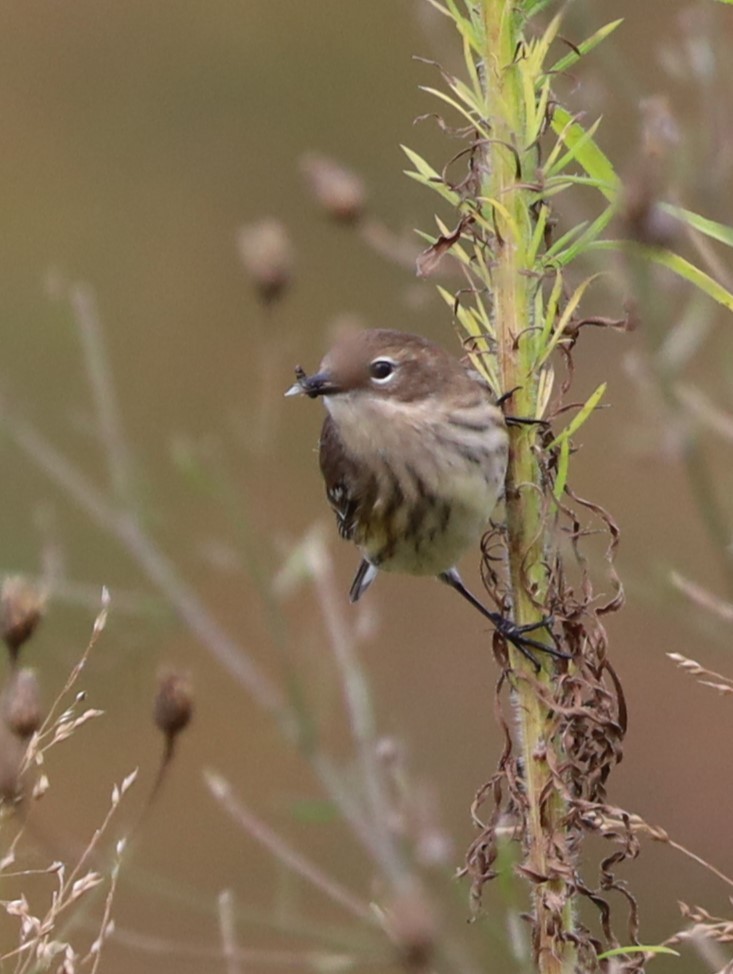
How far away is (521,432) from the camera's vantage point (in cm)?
202

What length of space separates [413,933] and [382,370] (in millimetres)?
1754

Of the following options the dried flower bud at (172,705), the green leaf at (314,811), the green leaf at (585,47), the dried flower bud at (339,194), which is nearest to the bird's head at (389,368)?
the dried flower bud at (339,194)

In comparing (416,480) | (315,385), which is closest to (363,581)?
(416,480)

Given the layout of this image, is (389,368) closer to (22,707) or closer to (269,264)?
(269,264)

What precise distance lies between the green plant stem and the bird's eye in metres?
1.18

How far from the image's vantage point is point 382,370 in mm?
3209

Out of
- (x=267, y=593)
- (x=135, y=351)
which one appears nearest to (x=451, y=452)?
(x=267, y=593)

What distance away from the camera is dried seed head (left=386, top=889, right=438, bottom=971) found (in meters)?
1.57

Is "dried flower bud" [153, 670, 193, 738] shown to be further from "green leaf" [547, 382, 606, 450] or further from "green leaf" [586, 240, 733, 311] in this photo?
"green leaf" [586, 240, 733, 311]

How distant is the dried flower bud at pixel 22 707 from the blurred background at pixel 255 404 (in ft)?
4.05

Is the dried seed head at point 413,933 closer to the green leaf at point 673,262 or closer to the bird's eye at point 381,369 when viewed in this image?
the green leaf at point 673,262

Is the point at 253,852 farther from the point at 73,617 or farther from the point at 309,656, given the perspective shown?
the point at 309,656

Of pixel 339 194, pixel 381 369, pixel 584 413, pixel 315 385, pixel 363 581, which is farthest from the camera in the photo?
pixel 363 581

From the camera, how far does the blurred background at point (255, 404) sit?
13.9ft
